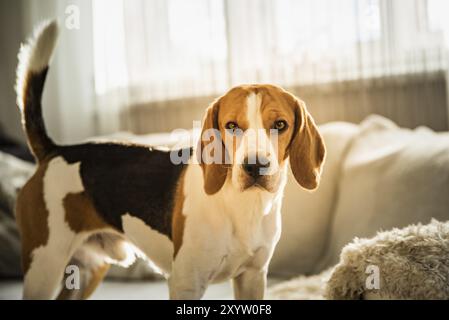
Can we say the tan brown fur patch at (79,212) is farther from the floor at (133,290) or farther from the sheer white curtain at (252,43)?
the sheer white curtain at (252,43)

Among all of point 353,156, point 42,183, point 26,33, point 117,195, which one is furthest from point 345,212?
point 26,33

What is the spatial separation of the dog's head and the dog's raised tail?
21.6 inches

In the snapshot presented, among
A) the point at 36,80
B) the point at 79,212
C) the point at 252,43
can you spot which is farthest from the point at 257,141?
the point at 252,43

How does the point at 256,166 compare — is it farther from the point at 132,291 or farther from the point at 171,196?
the point at 132,291

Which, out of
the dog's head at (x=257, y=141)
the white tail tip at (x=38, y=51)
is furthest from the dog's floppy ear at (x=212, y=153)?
the white tail tip at (x=38, y=51)

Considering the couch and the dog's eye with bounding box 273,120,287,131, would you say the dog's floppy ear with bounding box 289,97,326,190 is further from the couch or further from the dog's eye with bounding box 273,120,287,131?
the couch

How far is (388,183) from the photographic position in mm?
1786

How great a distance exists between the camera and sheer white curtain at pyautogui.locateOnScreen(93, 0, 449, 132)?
215 cm

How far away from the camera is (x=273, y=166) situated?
1014 mm

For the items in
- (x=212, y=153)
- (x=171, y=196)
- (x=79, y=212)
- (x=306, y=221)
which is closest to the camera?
(x=212, y=153)

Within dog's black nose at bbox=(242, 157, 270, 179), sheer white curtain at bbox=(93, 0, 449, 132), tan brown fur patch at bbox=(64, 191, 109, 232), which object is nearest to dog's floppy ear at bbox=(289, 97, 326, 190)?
dog's black nose at bbox=(242, 157, 270, 179)

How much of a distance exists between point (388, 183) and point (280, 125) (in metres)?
0.86

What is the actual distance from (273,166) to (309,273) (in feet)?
3.33

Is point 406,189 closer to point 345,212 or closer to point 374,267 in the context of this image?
point 345,212
